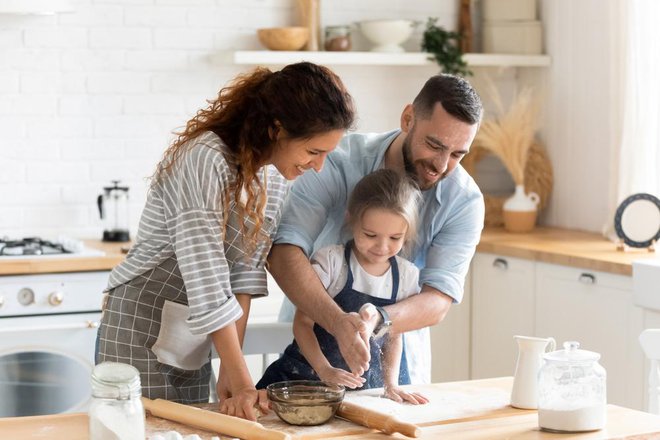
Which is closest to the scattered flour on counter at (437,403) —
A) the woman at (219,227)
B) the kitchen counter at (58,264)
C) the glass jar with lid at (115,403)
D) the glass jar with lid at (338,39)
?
the woman at (219,227)

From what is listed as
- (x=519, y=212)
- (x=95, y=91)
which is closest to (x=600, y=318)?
(x=519, y=212)

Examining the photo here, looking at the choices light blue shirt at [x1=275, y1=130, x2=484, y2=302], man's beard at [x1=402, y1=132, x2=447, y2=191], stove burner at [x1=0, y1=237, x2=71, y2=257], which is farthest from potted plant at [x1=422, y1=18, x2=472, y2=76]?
man's beard at [x1=402, y1=132, x2=447, y2=191]

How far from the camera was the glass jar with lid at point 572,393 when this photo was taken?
85.4 inches

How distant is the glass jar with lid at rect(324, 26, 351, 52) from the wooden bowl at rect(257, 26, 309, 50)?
0.47 feet

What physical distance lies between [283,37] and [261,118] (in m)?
2.45

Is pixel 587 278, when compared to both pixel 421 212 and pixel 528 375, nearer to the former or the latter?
pixel 421 212

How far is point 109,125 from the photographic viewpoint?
4.71 m

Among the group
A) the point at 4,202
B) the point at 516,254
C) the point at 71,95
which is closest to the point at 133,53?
the point at 71,95

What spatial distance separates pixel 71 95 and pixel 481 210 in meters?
2.36

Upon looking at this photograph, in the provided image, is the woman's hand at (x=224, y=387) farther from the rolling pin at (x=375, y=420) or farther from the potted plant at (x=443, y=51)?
the potted plant at (x=443, y=51)

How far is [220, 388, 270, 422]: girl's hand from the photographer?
7.34ft

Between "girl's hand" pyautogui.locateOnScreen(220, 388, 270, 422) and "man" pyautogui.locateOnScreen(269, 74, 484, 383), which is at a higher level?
"man" pyautogui.locateOnScreen(269, 74, 484, 383)

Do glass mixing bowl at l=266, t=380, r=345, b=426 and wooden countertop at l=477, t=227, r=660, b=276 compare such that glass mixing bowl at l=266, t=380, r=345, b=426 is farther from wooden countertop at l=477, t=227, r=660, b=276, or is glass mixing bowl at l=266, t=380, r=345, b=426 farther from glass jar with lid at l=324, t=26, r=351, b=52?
glass jar with lid at l=324, t=26, r=351, b=52

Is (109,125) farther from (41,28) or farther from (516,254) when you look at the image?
(516,254)
